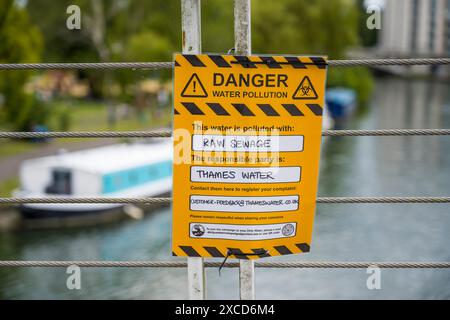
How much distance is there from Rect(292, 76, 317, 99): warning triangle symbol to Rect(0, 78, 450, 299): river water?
7.24m

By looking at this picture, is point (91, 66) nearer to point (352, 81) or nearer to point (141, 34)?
point (141, 34)

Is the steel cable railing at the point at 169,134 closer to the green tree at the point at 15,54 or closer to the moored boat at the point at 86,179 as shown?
the moored boat at the point at 86,179

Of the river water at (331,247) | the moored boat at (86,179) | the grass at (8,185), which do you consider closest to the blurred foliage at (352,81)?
the river water at (331,247)

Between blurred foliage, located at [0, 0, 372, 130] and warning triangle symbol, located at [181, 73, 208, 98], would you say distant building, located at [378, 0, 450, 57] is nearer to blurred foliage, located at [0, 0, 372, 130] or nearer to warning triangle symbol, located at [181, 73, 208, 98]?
blurred foliage, located at [0, 0, 372, 130]

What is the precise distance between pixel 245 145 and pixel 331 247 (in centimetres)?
1035

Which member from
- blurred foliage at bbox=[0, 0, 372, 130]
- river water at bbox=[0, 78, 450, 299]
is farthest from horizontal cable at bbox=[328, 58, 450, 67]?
blurred foliage at bbox=[0, 0, 372, 130]

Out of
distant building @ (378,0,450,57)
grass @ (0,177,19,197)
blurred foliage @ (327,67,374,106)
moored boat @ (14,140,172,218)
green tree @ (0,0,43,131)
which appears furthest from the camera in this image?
distant building @ (378,0,450,57)

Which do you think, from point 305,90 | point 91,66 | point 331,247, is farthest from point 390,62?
point 331,247

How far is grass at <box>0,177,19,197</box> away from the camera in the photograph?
16.6 meters

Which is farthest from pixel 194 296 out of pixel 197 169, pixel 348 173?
pixel 348 173

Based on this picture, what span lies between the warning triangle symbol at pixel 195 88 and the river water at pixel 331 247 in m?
7.41

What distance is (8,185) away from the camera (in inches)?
674

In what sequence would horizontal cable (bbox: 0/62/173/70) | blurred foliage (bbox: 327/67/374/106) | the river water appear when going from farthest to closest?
1. blurred foliage (bbox: 327/67/374/106)
2. the river water
3. horizontal cable (bbox: 0/62/173/70)

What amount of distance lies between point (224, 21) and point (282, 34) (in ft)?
18.8
